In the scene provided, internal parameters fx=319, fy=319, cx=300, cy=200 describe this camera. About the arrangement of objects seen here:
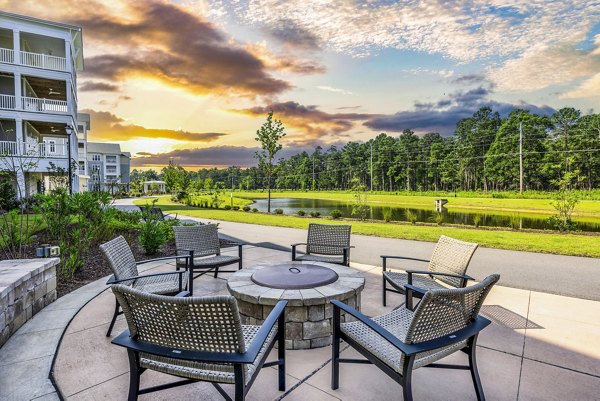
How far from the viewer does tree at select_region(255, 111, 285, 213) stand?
17.7 m

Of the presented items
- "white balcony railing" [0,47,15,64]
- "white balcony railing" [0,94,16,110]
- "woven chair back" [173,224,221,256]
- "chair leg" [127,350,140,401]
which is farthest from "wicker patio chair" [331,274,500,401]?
"white balcony railing" [0,47,15,64]

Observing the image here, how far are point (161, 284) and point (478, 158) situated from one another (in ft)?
204

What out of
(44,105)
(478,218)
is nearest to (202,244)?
(478,218)

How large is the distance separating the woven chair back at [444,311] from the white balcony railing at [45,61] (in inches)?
976

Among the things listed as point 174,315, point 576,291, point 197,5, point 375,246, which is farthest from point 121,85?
point 576,291

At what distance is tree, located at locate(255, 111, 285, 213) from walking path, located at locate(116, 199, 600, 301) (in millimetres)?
9209

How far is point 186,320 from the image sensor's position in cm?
175

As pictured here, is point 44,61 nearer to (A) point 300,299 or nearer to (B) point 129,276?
(B) point 129,276

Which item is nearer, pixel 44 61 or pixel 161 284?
pixel 161 284

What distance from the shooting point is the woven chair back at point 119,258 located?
3150 millimetres

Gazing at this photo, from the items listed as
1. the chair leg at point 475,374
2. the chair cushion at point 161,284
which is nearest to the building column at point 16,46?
the chair cushion at point 161,284

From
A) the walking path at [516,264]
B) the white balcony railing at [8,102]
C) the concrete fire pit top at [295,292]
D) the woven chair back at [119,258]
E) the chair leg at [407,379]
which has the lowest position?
the walking path at [516,264]

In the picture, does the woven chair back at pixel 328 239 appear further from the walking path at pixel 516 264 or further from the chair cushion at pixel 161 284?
the chair cushion at pixel 161 284

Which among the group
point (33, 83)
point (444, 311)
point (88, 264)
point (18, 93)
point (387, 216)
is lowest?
point (387, 216)
